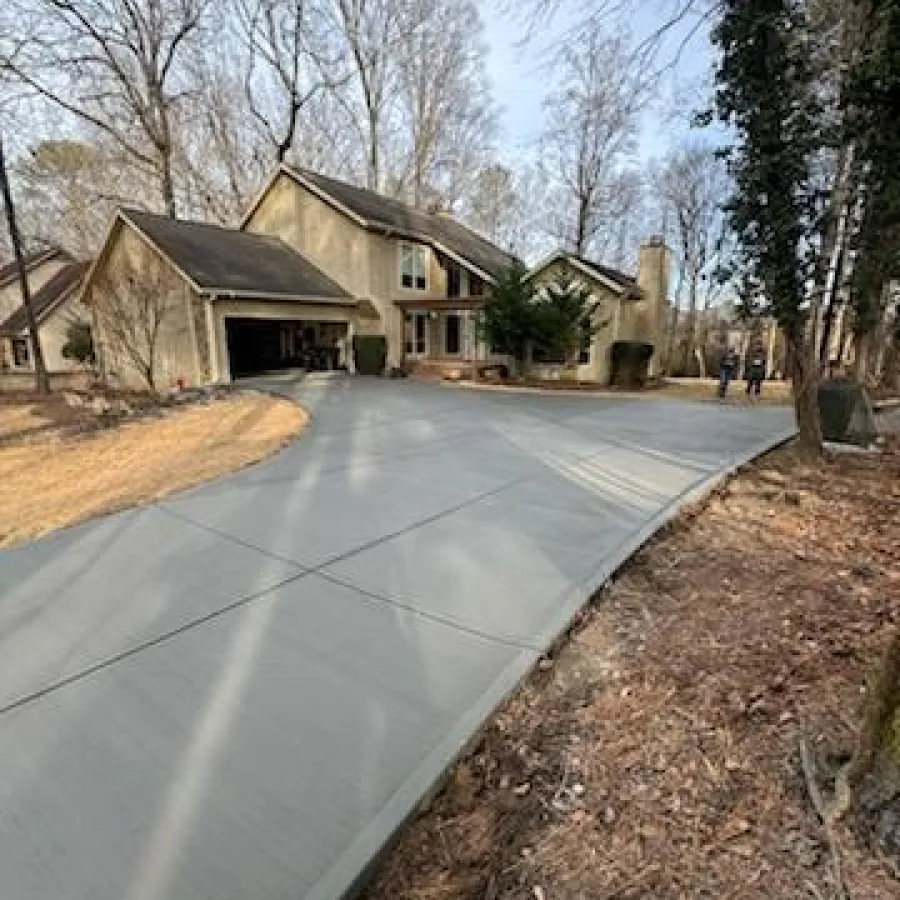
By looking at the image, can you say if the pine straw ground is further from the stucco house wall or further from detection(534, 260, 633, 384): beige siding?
the stucco house wall

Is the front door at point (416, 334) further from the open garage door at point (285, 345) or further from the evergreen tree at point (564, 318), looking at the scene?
the evergreen tree at point (564, 318)

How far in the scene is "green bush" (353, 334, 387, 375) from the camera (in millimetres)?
20359

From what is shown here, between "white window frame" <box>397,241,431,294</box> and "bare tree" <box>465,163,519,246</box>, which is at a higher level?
"bare tree" <box>465,163,519,246</box>

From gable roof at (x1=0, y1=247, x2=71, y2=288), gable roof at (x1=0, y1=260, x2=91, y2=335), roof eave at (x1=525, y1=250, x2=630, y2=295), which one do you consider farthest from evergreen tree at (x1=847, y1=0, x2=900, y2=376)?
gable roof at (x1=0, y1=247, x2=71, y2=288)

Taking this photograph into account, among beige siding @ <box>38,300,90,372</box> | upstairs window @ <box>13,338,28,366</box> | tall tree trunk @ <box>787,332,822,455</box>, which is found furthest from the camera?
upstairs window @ <box>13,338,28,366</box>

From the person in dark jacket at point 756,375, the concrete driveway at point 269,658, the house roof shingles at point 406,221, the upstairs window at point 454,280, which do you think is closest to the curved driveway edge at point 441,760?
the concrete driveway at point 269,658

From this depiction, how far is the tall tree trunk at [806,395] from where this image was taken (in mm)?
8180

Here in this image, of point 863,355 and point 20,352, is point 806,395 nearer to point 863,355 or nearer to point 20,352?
point 863,355

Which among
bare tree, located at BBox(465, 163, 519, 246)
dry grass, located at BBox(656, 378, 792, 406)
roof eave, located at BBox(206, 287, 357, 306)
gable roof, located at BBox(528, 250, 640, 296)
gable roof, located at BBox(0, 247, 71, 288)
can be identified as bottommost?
dry grass, located at BBox(656, 378, 792, 406)

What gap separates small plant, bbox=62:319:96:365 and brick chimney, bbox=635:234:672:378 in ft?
69.5

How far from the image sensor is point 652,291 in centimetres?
1975

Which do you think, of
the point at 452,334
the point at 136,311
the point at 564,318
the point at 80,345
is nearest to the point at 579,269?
the point at 564,318

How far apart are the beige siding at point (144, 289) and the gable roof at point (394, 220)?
561 cm

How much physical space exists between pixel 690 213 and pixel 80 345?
106 ft
